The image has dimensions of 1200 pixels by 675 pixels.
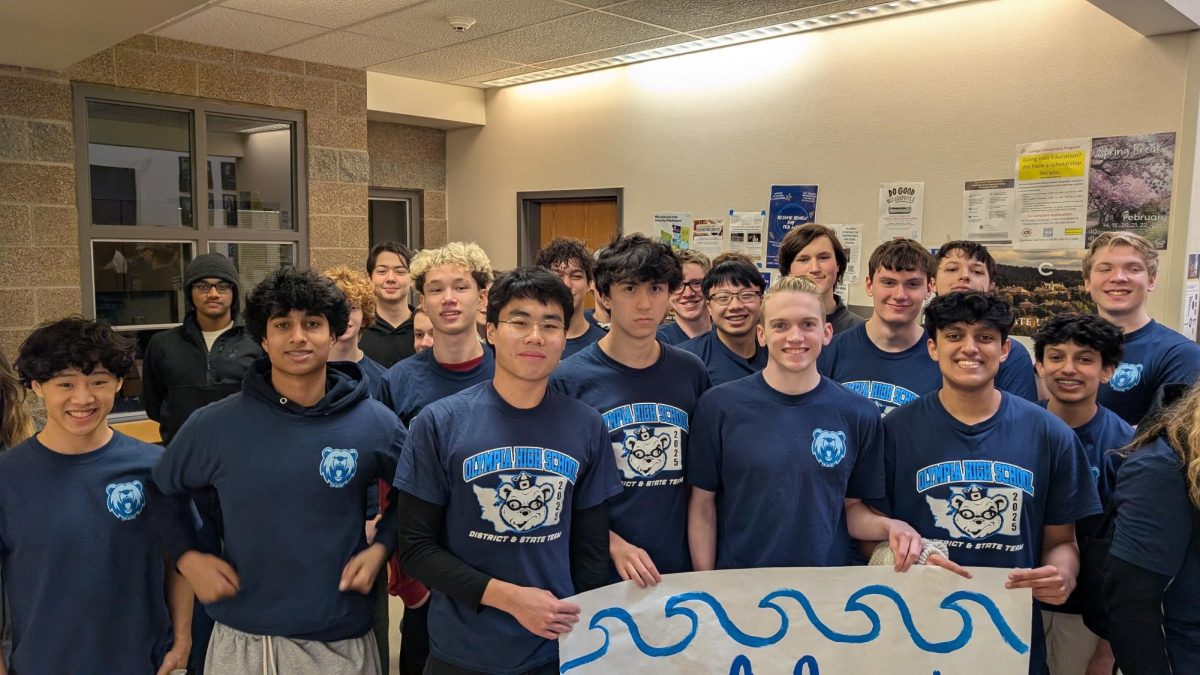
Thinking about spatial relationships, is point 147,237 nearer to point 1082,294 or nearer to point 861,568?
point 861,568

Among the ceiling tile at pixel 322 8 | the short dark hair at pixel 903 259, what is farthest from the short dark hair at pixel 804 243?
the ceiling tile at pixel 322 8

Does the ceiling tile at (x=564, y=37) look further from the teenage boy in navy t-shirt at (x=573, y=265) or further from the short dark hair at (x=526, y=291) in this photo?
the short dark hair at (x=526, y=291)

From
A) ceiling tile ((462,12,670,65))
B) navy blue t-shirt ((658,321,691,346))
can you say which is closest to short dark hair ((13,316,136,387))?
navy blue t-shirt ((658,321,691,346))

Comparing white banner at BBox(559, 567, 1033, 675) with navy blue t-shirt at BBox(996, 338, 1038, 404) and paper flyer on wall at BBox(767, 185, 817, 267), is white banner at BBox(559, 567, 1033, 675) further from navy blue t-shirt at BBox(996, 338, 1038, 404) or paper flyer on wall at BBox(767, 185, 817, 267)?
paper flyer on wall at BBox(767, 185, 817, 267)

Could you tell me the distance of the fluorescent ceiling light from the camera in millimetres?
4188

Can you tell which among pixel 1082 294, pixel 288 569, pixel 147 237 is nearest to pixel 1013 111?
pixel 1082 294

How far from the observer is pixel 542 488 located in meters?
1.70

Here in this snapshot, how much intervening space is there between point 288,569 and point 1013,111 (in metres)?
3.87

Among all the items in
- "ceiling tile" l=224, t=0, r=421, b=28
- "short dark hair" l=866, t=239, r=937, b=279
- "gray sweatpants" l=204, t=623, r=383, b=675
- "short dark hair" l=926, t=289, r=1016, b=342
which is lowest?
"gray sweatpants" l=204, t=623, r=383, b=675

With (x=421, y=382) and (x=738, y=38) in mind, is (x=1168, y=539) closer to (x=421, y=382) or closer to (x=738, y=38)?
(x=421, y=382)

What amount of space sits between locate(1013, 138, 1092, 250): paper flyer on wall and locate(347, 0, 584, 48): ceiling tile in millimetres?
2356

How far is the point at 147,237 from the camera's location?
4879 millimetres

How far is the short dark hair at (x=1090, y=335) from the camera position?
2.16 m

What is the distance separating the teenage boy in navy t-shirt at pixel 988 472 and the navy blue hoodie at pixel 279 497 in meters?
1.27
